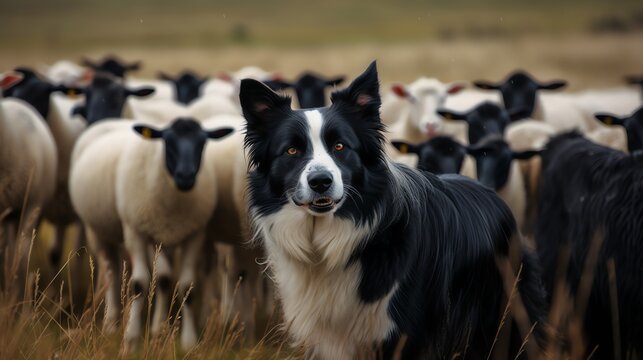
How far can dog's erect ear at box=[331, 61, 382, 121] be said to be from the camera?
4.50m

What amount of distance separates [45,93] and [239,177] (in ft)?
11.2

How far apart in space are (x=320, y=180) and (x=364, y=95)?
62 cm

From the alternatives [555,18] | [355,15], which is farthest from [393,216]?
[355,15]

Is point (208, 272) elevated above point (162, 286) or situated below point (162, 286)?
below

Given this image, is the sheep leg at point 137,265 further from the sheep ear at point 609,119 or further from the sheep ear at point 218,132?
the sheep ear at point 609,119

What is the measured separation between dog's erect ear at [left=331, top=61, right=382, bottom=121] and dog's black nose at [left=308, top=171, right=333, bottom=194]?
0.54 m

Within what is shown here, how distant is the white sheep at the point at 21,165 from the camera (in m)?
7.83

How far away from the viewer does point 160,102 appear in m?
12.5

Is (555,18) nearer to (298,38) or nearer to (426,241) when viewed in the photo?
(298,38)

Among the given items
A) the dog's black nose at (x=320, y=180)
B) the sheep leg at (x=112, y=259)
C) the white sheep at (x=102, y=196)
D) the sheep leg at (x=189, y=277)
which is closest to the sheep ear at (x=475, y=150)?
the sheep leg at (x=189, y=277)

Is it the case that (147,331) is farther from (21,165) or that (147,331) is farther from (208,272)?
(208,272)

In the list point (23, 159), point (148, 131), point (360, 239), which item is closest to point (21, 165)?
point (23, 159)

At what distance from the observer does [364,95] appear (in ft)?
14.8

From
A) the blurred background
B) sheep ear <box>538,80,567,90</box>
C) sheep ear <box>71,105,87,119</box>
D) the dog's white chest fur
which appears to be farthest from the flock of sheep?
the blurred background
